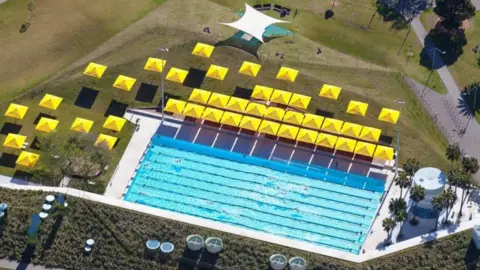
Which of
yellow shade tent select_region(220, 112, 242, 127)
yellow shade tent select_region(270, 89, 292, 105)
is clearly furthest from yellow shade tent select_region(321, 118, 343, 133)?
yellow shade tent select_region(220, 112, 242, 127)

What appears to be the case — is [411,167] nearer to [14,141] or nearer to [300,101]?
[300,101]

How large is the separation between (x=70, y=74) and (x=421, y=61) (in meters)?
43.4

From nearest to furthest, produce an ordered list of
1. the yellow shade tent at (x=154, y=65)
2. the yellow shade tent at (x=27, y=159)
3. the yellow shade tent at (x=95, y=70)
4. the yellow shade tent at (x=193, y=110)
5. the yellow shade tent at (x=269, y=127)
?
the yellow shade tent at (x=27, y=159), the yellow shade tent at (x=269, y=127), the yellow shade tent at (x=193, y=110), the yellow shade tent at (x=95, y=70), the yellow shade tent at (x=154, y=65)

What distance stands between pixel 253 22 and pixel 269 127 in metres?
17.6

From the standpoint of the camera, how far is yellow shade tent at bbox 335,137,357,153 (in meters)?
90.2

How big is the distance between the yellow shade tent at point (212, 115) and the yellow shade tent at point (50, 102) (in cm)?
1691

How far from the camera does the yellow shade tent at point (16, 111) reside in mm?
92625

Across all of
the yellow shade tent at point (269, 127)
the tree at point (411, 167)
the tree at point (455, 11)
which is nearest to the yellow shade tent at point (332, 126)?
the yellow shade tent at point (269, 127)

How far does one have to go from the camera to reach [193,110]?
93.8 metres

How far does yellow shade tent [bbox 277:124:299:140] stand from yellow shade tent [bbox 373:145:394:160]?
30.0 ft

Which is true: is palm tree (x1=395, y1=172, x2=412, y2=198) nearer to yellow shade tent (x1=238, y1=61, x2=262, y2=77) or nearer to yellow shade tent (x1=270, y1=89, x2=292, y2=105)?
yellow shade tent (x1=270, y1=89, x2=292, y2=105)

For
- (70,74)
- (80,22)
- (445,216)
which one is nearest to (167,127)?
(70,74)

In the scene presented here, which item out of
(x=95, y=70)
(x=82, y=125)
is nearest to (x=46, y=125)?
(x=82, y=125)

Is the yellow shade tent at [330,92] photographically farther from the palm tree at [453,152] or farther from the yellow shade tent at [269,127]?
the palm tree at [453,152]
